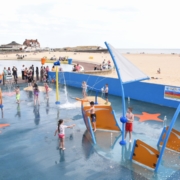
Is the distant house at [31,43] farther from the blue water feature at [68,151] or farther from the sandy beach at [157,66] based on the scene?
the blue water feature at [68,151]

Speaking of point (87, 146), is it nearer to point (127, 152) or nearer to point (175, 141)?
point (127, 152)

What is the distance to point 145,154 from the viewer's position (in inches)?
315

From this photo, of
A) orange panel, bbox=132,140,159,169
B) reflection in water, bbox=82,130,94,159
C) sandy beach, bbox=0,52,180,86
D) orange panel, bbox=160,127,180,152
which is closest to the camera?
orange panel, bbox=132,140,159,169

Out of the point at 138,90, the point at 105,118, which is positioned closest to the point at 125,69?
the point at 105,118

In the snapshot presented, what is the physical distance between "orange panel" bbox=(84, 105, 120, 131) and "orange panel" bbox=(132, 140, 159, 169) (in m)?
3.01

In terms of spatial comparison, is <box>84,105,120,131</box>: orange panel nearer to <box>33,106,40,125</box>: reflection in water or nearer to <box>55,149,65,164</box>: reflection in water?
<box>55,149,65,164</box>: reflection in water

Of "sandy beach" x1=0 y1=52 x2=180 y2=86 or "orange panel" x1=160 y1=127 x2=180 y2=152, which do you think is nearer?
"orange panel" x1=160 y1=127 x2=180 y2=152

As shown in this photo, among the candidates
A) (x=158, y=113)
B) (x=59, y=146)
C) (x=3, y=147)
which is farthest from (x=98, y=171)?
(x=158, y=113)

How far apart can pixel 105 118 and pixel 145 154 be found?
3.49 metres

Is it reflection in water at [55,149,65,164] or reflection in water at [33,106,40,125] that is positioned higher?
reflection in water at [33,106,40,125]

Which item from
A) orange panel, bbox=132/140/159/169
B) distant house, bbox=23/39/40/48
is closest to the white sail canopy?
orange panel, bbox=132/140/159/169

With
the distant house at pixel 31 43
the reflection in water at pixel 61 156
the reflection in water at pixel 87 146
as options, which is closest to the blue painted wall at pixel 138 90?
the reflection in water at pixel 87 146

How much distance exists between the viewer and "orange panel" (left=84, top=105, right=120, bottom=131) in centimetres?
1111

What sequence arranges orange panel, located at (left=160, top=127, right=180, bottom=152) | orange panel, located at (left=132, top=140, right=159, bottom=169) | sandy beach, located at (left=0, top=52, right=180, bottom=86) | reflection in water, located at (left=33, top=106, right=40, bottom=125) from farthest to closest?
sandy beach, located at (left=0, top=52, right=180, bottom=86) → reflection in water, located at (left=33, top=106, right=40, bottom=125) → orange panel, located at (left=160, top=127, right=180, bottom=152) → orange panel, located at (left=132, top=140, right=159, bottom=169)
